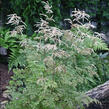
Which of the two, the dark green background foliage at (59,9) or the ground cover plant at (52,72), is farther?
the dark green background foliage at (59,9)

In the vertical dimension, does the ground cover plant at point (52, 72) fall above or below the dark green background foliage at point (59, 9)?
below

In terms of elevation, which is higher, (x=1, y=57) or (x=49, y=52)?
(x=49, y=52)

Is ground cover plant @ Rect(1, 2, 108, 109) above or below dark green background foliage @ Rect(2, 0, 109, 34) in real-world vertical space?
below

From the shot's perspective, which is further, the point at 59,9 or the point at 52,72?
the point at 59,9

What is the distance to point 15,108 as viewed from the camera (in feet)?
8.46

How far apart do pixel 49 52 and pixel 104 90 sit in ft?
3.70

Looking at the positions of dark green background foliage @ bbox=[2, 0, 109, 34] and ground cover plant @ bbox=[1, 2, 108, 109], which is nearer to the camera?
ground cover plant @ bbox=[1, 2, 108, 109]

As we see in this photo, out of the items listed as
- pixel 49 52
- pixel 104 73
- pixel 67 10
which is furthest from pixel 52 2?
pixel 49 52

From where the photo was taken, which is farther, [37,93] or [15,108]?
[15,108]

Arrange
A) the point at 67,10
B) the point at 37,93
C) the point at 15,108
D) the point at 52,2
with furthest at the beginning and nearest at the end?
the point at 67,10, the point at 52,2, the point at 15,108, the point at 37,93

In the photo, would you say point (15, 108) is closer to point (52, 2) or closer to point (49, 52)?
point (49, 52)

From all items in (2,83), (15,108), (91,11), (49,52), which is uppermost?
(91,11)

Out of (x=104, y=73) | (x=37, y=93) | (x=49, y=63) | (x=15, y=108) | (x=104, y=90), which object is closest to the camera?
(x=49, y=63)

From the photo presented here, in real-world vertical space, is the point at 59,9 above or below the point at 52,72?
above
